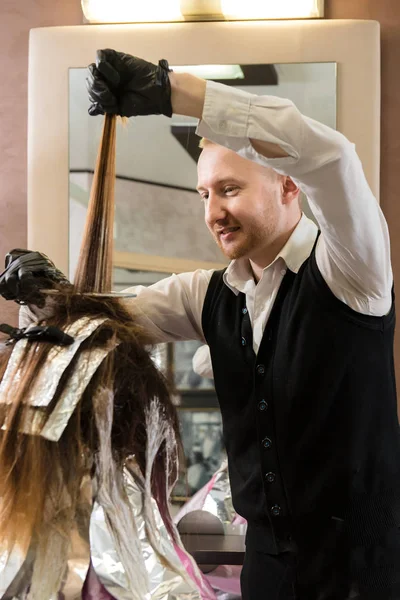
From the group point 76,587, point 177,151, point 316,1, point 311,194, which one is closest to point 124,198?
point 177,151

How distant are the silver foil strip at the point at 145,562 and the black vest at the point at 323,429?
297mm

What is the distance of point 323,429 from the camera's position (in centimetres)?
105

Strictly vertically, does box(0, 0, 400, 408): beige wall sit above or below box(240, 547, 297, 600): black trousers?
above

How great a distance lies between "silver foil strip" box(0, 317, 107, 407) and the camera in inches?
29.3

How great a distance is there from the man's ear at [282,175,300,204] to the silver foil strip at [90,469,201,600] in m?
0.55

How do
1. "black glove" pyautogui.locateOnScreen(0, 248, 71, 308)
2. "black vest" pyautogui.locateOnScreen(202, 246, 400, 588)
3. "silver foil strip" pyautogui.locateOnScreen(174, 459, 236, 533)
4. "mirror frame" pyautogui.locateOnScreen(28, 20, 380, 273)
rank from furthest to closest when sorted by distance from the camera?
1. "mirror frame" pyautogui.locateOnScreen(28, 20, 380, 273)
2. "silver foil strip" pyautogui.locateOnScreen(174, 459, 236, 533)
3. "black vest" pyautogui.locateOnScreen(202, 246, 400, 588)
4. "black glove" pyautogui.locateOnScreen(0, 248, 71, 308)

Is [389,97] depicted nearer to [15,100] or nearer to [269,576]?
[15,100]

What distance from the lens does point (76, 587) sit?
72 cm

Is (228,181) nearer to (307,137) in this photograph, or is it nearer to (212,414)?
(307,137)

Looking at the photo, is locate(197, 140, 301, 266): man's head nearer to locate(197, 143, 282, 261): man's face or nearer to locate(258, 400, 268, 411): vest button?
locate(197, 143, 282, 261): man's face

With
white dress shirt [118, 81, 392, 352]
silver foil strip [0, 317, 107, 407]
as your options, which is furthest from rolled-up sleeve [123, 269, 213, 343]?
silver foil strip [0, 317, 107, 407]

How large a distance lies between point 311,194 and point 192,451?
2.46ft

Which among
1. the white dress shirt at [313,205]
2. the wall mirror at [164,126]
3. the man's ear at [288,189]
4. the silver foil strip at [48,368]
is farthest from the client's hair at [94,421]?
the wall mirror at [164,126]

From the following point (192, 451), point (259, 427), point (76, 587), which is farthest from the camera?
point (192, 451)
